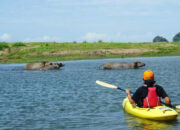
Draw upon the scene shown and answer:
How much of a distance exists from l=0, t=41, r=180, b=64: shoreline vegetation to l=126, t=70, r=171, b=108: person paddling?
44934 millimetres

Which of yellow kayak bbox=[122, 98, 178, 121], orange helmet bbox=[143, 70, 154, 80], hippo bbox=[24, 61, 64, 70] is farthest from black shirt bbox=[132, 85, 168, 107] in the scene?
hippo bbox=[24, 61, 64, 70]

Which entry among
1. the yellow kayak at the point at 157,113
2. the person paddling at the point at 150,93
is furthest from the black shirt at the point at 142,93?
the yellow kayak at the point at 157,113

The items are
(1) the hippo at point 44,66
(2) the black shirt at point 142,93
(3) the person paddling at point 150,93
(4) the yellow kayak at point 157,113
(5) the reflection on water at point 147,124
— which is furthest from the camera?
(1) the hippo at point 44,66

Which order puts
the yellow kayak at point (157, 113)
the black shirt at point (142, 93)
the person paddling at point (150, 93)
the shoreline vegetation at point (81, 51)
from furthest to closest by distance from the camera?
1. the shoreline vegetation at point (81, 51)
2. the black shirt at point (142, 93)
3. the person paddling at point (150, 93)
4. the yellow kayak at point (157, 113)

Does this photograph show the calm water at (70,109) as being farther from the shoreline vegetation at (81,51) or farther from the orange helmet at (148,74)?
→ the shoreline vegetation at (81,51)

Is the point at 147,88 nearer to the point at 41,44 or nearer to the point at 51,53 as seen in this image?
the point at 51,53

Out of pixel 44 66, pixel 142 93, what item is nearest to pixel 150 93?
pixel 142 93

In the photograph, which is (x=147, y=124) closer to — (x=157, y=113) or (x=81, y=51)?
(x=157, y=113)

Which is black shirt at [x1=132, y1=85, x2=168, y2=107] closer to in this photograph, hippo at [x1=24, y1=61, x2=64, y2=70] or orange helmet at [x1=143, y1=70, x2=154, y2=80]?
orange helmet at [x1=143, y1=70, x2=154, y2=80]

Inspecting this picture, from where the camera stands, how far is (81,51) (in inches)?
2456

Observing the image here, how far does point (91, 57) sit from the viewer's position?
60219 mm

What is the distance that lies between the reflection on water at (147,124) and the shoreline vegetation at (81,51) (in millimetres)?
44844

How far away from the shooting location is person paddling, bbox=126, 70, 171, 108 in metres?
13.2

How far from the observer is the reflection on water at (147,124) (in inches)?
499
